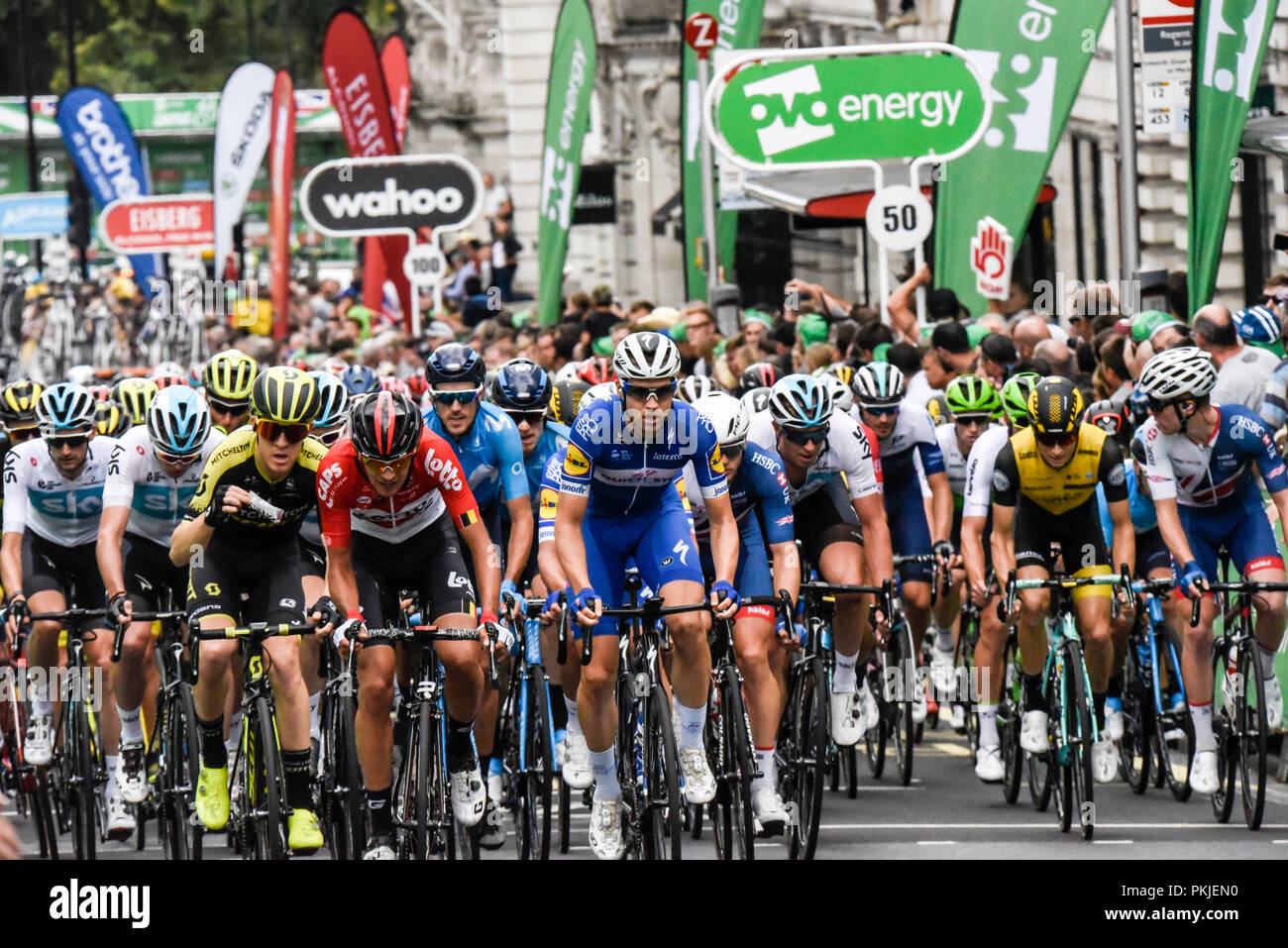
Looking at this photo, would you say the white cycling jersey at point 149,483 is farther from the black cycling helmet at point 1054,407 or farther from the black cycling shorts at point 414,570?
the black cycling helmet at point 1054,407

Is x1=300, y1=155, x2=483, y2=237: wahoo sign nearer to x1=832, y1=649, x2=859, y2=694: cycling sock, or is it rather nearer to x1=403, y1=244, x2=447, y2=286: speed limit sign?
x1=403, y1=244, x2=447, y2=286: speed limit sign

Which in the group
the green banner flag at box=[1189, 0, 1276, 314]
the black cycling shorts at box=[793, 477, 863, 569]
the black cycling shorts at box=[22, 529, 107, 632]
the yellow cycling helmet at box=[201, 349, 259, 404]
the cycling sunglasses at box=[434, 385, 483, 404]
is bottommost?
the black cycling shorts at box=[22, 529, 107, 632]

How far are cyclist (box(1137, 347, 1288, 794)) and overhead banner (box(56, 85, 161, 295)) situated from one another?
965 inches

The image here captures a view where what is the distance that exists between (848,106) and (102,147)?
1823 cm

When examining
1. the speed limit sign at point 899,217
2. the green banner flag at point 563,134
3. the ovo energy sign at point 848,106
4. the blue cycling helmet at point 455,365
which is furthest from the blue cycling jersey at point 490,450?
the green banner flag at point 563,134

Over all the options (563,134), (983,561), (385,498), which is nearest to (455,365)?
(385,498)

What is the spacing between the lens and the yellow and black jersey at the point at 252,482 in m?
10.1

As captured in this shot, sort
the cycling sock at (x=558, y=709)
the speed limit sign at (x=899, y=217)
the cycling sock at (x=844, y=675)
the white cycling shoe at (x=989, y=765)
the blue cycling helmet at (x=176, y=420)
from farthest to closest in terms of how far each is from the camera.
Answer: the speed limit sign at (x=899, y=217) → the cycling sock at (x=558, y=709) → the white cycling shoe at (x=989, y=765) → the cycling sock at (x=844, y=675) → the blue cycling helmet at (x=176, y=420)

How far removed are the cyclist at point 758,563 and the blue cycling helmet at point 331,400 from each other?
65.4 inches

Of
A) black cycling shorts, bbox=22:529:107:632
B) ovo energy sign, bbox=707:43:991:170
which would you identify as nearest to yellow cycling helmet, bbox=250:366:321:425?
black cycling shorts, bbox=22:529:107:632

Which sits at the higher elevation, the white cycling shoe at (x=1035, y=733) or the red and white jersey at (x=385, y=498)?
the red and white jersey at (x=385, y=498)

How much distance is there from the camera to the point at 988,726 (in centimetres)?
1220

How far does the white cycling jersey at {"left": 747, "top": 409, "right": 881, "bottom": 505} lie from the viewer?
449 inches
